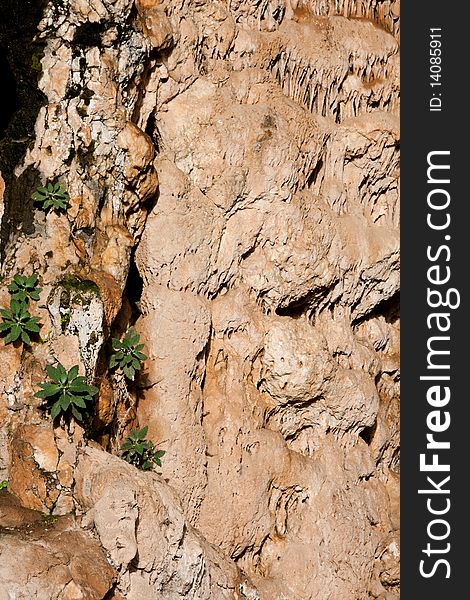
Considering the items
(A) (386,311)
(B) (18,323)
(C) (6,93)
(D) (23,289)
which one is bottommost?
(B) (18,323)

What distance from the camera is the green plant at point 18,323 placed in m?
9.05

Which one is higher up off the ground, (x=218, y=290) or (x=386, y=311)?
(x=386, y=311)

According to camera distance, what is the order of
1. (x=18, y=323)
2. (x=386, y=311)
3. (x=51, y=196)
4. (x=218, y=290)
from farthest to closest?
(x=386, y=311), (x=218, y=290), (x=51, y=196), (x=18, y=323)

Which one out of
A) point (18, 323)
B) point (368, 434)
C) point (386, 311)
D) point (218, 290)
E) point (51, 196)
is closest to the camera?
point (18, 323)

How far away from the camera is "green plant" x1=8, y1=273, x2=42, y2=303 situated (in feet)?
30.2

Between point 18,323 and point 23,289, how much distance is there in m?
0.39

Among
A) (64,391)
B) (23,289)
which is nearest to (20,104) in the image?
(23,289)

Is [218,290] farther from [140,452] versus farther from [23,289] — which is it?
[23,289]

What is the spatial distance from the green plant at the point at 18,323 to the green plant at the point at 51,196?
1.15 meters

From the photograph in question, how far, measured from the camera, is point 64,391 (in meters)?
8.91

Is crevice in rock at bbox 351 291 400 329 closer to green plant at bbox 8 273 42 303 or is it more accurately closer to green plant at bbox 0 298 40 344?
green plant at bbox 8 273 42 303

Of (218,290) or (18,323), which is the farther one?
(218,290)

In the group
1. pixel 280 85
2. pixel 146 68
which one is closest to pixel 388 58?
pixel 280 85

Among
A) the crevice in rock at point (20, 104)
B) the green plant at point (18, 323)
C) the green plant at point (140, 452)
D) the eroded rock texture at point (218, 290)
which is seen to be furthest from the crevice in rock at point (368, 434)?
the crevice in rock at point (20, 104)
